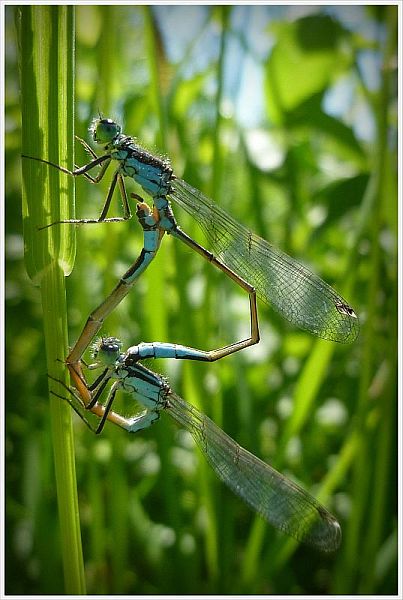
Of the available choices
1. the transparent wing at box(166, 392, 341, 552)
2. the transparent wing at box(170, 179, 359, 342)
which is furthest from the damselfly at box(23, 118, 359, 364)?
the transparent wing at box(166, 392, 341, 552)

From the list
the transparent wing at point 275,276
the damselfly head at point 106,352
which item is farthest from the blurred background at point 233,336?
the damselfly head at point 106,352

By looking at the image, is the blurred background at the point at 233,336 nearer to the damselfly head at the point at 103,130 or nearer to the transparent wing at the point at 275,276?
the transparent wing at the point at 275,276

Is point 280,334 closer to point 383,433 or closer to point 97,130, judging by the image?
point 383,433

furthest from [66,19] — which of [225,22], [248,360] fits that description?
[248,360]

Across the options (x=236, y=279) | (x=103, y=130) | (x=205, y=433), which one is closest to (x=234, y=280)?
(x=236, y=279)

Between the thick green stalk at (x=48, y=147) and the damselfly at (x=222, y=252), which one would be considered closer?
the thick green stalk at (x=48, y=147)

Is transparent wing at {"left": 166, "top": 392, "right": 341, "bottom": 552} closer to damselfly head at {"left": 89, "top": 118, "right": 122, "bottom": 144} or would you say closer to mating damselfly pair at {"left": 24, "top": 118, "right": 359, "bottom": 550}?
mating damselfly pair at {"left": 24, "top": 118, "right": 359, "bottom": 550}

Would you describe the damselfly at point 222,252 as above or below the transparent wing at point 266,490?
above
